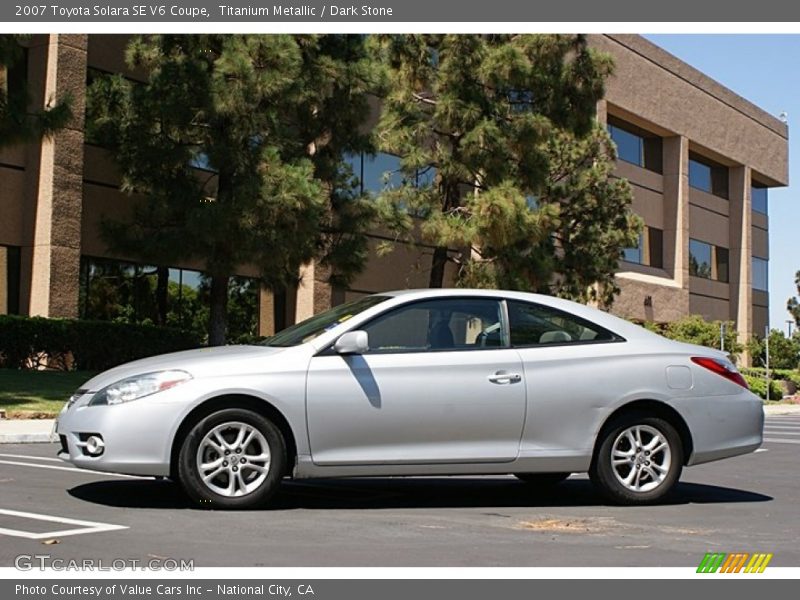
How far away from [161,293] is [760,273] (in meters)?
44.1

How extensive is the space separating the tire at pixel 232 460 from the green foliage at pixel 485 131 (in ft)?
55.2

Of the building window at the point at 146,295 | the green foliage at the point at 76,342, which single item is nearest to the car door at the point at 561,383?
the green foliage at the point at 76,342

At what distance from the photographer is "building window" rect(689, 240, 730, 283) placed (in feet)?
180

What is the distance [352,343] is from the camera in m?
8.08

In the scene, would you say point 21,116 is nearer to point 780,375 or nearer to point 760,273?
point 780,375

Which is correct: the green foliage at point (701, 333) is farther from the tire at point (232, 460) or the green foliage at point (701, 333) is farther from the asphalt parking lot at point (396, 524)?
the tire at point (232, 460)

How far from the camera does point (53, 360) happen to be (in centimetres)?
2377

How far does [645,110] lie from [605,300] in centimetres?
1672

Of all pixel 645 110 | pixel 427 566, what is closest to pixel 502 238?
pixel 427 566

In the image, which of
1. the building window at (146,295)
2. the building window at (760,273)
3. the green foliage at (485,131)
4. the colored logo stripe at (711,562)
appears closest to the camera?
the colored logo stripe at (711,562)

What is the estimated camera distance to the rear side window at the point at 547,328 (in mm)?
8734

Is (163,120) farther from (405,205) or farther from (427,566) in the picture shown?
(427,566)

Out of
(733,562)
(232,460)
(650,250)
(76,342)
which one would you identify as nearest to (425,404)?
(232,460)

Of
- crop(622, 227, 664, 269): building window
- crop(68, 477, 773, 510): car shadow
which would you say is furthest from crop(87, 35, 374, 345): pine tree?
crop(622, 227, 664, 269): building window
